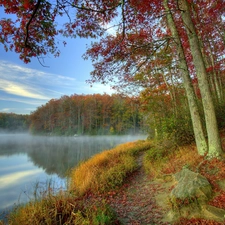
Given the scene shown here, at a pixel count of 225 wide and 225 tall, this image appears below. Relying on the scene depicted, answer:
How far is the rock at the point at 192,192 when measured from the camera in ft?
9.73

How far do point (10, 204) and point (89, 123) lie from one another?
3829 centimetres

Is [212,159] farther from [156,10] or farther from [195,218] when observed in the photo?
[156,10]

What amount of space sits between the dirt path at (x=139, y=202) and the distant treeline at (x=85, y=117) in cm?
3352

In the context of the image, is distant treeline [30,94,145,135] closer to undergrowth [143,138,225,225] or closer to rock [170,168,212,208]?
undergrowth [143,138,225,225]

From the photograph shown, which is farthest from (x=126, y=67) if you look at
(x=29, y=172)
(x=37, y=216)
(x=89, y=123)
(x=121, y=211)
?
(x=89, y=123)

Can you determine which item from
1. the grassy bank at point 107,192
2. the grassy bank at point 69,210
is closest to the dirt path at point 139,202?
the grassy bank at point 107,192

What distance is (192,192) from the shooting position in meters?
3.05

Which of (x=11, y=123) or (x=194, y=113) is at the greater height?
(x=11, y=123)

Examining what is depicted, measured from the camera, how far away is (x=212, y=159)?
4.07m

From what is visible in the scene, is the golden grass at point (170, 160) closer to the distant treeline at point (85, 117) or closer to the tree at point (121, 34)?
the tree at point (121, 34)

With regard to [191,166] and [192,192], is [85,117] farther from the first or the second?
[192,192]

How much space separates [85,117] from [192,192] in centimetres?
4214

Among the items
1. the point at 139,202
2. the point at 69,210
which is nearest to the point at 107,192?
the point at 139,202

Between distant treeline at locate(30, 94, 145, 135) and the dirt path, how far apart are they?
33.5m
